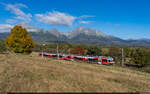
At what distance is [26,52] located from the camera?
138 feet

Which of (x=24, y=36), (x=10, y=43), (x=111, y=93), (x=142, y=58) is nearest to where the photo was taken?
(x=111, y=93)

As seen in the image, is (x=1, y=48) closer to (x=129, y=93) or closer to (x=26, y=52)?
(x=26, y=52)

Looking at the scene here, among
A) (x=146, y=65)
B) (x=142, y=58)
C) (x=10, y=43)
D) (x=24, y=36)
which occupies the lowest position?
(x=146, y=65)

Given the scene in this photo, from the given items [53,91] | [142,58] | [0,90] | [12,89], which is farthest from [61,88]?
[142,58]

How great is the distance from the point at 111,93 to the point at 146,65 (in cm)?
5185

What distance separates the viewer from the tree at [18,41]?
1510 inches

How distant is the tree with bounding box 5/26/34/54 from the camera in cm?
3834

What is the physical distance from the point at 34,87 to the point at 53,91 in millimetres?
1814

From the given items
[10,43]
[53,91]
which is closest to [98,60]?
[10,43]

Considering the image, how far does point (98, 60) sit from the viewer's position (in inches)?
1629

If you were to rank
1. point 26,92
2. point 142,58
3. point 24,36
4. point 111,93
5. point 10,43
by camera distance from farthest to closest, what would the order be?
1. point 142,58
2. point 24,36
3. point 10,43
4. point 111,93
5. point 26,92

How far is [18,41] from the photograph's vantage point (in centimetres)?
3888

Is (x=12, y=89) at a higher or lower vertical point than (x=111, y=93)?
higher

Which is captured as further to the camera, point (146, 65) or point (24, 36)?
point (146, 65)
